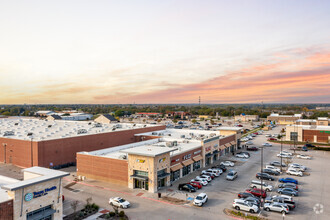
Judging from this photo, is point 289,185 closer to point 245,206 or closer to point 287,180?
point 287,180

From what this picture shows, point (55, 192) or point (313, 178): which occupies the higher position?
point (55, 192)

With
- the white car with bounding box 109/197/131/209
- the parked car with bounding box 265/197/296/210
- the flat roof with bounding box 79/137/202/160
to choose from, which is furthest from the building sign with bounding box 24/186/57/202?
the parked car with bounding box 265/197/296/210

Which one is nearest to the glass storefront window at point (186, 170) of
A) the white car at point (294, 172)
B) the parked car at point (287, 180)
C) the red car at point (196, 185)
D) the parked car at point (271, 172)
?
the red car at point (196, 185)

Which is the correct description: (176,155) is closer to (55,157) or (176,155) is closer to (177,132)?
(55,157)

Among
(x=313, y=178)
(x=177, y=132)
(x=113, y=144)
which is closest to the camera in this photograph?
(x=313, y=178)

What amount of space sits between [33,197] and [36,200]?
40 centimetres

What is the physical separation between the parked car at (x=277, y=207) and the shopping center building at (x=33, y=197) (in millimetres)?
21667

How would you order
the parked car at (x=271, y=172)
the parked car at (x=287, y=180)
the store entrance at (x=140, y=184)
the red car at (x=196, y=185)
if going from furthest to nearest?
1. the parked car at (x=271, y=172)
2. the parked car at (x=287, y=180)
3. the red car at (x=196, y=185)
4. the store entrance at (x=140, y=184)

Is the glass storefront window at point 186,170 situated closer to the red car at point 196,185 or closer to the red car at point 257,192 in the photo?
the red car at point 196,185

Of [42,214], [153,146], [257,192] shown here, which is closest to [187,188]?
[257,192]

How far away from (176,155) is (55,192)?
1989cm

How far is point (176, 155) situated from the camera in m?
36.6

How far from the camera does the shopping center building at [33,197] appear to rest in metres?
17.2

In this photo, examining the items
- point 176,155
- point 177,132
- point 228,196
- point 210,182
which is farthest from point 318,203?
point 177,132
